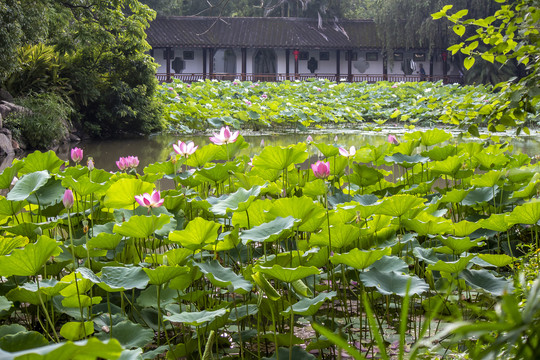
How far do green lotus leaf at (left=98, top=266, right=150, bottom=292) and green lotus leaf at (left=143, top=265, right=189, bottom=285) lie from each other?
2 centimetres

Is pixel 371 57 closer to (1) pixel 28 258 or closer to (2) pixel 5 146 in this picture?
(2) pixel 5 146

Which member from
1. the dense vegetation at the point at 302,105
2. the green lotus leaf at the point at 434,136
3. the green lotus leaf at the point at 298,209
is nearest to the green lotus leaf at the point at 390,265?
the green lotus leaf at the point at 298,209

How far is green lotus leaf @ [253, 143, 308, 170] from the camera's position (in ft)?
7.31

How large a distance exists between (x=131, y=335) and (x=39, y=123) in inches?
297

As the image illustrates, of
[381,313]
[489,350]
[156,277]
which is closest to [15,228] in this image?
[156,277]

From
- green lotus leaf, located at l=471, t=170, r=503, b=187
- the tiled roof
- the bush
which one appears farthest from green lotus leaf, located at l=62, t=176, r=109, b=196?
the tiled roof

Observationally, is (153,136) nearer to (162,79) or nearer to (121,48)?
(121,48)

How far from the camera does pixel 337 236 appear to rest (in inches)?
67.9

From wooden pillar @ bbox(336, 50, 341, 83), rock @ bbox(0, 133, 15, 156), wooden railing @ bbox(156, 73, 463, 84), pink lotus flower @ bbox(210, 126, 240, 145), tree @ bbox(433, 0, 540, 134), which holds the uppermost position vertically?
wooden pillar @ bbox(336, 50, 341, 83)

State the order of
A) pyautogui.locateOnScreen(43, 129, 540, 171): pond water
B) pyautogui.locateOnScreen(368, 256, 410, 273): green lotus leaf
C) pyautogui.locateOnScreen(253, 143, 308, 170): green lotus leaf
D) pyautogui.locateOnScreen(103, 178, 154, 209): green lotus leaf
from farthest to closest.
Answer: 1. pyautogui.locateOnScreen(43, 129, 540, 171): pond water
2. pyautogui.locateOnScreen(253, 143, 308, 170): green lotus leaf
3. pyautogui.locateOnScreen(103, 178, 154, 209): green lotus leaf
4. pyautogui.locateOnScreen(368, 256, 410, 273): green lotus leaf

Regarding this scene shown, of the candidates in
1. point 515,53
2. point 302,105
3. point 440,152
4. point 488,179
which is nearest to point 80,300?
point 488,179

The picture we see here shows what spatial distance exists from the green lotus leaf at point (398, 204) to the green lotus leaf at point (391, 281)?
12.7 inches

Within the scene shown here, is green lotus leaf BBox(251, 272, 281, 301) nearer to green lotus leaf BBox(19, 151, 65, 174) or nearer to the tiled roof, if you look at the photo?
green lotus leaf BBox(19, 151, 65, 174)

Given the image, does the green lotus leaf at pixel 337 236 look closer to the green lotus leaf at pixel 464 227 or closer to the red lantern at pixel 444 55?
the green lotus leaf at pixel 464 227
